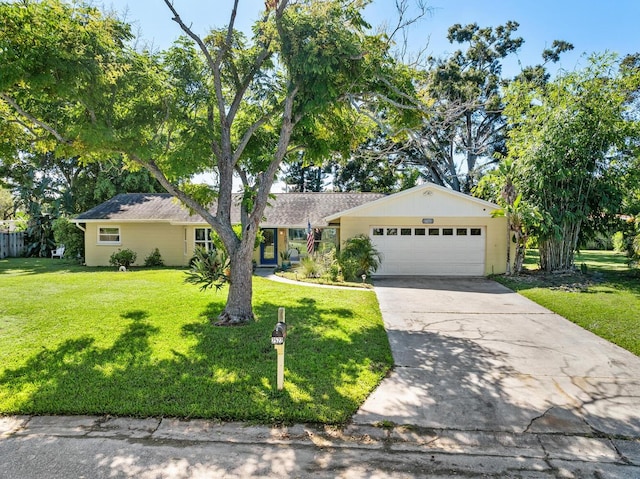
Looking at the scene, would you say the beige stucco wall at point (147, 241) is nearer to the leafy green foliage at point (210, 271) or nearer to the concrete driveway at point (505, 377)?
the leafy green foliage at point (210, 271)

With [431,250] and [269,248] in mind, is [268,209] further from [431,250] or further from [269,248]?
[431,250]

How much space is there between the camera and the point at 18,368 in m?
5.75

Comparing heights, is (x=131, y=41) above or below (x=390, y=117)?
above

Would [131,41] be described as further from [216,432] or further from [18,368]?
[216,432]

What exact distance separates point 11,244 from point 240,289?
25.0 m

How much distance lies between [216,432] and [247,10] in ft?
27.1

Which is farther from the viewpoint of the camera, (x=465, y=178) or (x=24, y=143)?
(x=465, y=178)

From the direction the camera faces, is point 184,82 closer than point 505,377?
No

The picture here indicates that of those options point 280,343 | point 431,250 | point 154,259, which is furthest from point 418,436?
point 154,259

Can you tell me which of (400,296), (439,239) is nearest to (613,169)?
(439,239)

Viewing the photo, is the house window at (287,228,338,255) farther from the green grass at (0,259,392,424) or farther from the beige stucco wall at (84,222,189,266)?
the green grass at (0,259,392,424)

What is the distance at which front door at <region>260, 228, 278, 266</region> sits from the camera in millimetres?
18938

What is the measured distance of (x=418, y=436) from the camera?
4102 mm

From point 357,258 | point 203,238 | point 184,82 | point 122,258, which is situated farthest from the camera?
point 203,238
